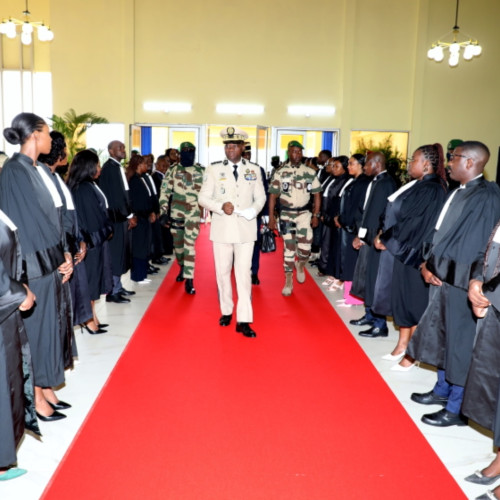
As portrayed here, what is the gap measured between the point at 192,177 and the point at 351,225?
2.16 meters

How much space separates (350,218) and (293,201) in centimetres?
88

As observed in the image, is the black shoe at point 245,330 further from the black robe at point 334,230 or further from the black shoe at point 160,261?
the black shoe at point 160,261

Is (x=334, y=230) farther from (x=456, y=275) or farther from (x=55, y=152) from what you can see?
(x=55, y=152)

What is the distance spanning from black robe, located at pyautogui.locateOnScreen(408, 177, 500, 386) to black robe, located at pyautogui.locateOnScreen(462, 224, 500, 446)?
17.6 inches

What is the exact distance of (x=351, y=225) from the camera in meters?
6.29

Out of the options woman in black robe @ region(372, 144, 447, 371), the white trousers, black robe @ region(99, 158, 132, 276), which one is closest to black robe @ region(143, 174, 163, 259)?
black robe @ region(99, 158, 132, 276)

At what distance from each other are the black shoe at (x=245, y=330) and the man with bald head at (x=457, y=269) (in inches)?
74.1

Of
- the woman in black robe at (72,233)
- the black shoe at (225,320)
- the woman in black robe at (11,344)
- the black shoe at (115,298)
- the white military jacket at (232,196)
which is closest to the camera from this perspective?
the woman in black robe at (11,344)

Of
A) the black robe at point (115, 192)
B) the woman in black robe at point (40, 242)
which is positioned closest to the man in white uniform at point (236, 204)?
the black robe at point (115, 192)

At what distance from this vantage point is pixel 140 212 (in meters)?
7.37

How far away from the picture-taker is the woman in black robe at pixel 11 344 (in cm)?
250

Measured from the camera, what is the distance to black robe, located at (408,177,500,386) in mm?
3295

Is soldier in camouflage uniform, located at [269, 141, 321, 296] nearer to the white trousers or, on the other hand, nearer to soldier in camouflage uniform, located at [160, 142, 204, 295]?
soldier in camouflage uniform, located at [160, 142, 204, 295]

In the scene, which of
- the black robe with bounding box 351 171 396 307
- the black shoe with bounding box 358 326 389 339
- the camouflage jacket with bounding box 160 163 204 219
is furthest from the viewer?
the camouflage jacket with bounding box 160 163 204 219
